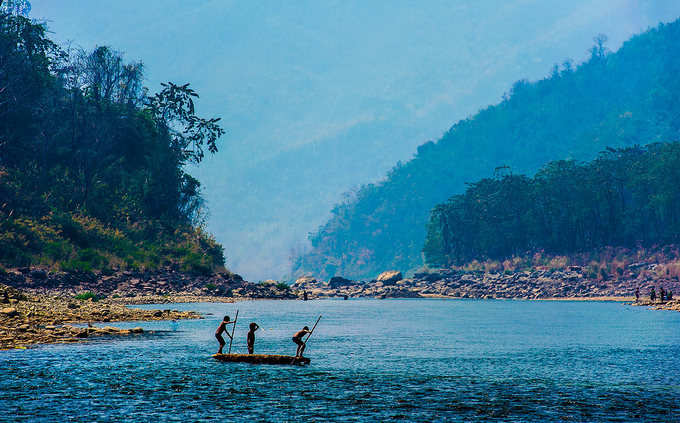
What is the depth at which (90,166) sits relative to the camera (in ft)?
310

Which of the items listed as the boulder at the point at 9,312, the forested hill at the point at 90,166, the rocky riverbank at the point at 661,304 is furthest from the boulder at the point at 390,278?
the boulder at the point at 9,312

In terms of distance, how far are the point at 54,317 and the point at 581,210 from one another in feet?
387

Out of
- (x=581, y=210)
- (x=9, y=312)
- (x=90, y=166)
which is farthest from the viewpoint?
(x=581, y=210)

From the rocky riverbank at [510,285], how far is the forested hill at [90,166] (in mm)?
42618

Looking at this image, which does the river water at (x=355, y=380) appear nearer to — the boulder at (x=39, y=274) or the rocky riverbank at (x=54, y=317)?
the rocky riverbank at (x=54, y=317)

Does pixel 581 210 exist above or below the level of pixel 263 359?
above

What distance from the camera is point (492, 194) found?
16712 centimetres

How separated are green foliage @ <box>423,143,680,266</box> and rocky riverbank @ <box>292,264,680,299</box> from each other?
433cm

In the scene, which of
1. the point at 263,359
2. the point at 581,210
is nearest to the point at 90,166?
the point at 263,359

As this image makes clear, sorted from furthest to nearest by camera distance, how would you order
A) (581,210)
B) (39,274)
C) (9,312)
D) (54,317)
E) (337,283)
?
(337,283) → (581,210) → (39,274) → (54,317) → (9,312)

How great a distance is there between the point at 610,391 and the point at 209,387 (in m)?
15.3

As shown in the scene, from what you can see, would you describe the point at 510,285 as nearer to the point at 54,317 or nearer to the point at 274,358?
the point at 54,317


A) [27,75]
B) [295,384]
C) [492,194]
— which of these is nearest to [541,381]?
[295,384]

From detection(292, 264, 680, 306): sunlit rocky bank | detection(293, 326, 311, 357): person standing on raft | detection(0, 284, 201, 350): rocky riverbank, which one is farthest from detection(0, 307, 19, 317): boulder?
detection(292, 264, 680, 306): sunlit rocky bank
